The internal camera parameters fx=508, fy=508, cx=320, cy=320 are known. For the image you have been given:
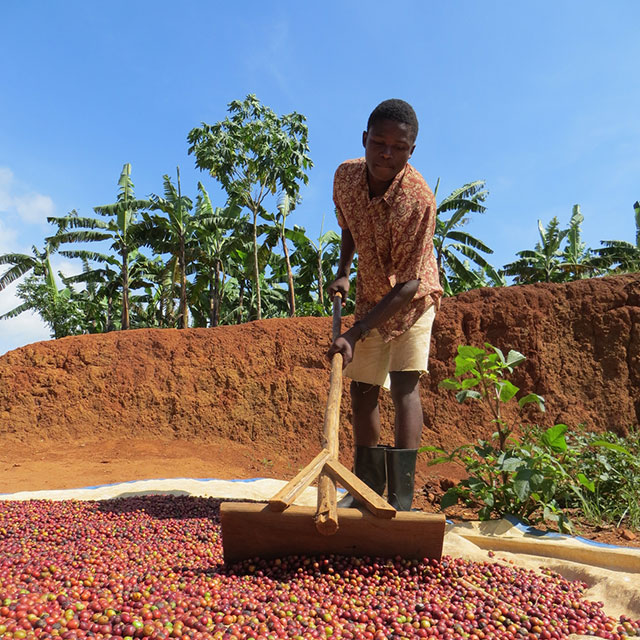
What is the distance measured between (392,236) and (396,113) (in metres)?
0.50

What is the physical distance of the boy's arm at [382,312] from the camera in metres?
2.02

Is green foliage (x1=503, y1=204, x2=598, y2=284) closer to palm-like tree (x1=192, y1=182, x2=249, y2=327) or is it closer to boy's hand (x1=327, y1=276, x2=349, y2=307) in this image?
palm-like tree (x1=192, y1=182, x2=249, y2=327)

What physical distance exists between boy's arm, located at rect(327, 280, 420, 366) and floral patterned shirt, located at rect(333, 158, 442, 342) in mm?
54

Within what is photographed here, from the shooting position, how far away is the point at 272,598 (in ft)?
4.85

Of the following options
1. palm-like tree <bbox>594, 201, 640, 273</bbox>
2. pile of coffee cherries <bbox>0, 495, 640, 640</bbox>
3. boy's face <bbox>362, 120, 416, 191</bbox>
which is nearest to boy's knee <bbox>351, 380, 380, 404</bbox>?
pile of coffee cherries <bbox>0, 495, 640, 640</bbox>

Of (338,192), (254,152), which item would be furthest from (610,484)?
(254,152)

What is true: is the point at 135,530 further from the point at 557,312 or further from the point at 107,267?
the point at 107,267

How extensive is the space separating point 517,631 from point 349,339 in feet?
3.57

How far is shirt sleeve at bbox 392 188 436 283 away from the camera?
2158 millimetres

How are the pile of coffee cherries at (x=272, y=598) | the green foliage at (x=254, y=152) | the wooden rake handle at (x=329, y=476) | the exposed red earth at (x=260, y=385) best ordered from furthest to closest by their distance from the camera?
the green foliage at (x=254, y=152)
the exposed red earth at (x=260, y=385)
the wooden rake handle at (x=329, y=476)
the pile of coffee cherries at (x=272, y=598)

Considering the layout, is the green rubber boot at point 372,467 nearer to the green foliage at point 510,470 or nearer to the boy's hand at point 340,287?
the green foliage at point 510,470

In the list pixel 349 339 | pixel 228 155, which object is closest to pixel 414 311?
pixel 349 339

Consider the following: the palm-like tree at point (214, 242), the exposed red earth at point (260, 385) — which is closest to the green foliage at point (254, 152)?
the palm-like tree at point (214, 242)

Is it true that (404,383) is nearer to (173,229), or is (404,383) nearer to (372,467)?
(372,467)
